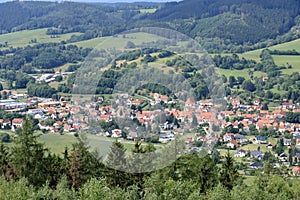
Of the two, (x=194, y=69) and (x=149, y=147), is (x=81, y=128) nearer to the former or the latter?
(x=149, y=147)

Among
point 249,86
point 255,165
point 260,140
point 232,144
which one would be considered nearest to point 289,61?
point 249,86

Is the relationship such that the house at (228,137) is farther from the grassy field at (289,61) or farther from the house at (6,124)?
the grassy field at (289,61)

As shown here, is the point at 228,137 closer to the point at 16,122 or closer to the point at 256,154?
the point at 256,154

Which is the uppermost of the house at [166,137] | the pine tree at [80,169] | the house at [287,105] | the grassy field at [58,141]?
the house at [166,137]

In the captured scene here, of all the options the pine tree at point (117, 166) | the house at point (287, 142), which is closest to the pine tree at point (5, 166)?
the pine tree at point (117, 166)

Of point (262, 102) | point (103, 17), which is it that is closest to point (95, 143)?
point (262, 102)

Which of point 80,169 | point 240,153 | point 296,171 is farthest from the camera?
point 240,153

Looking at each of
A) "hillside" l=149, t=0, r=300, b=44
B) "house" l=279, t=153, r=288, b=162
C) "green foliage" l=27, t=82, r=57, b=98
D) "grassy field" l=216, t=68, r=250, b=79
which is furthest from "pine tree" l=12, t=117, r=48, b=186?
"hillside" l=149, t=0, r=300, b=44
